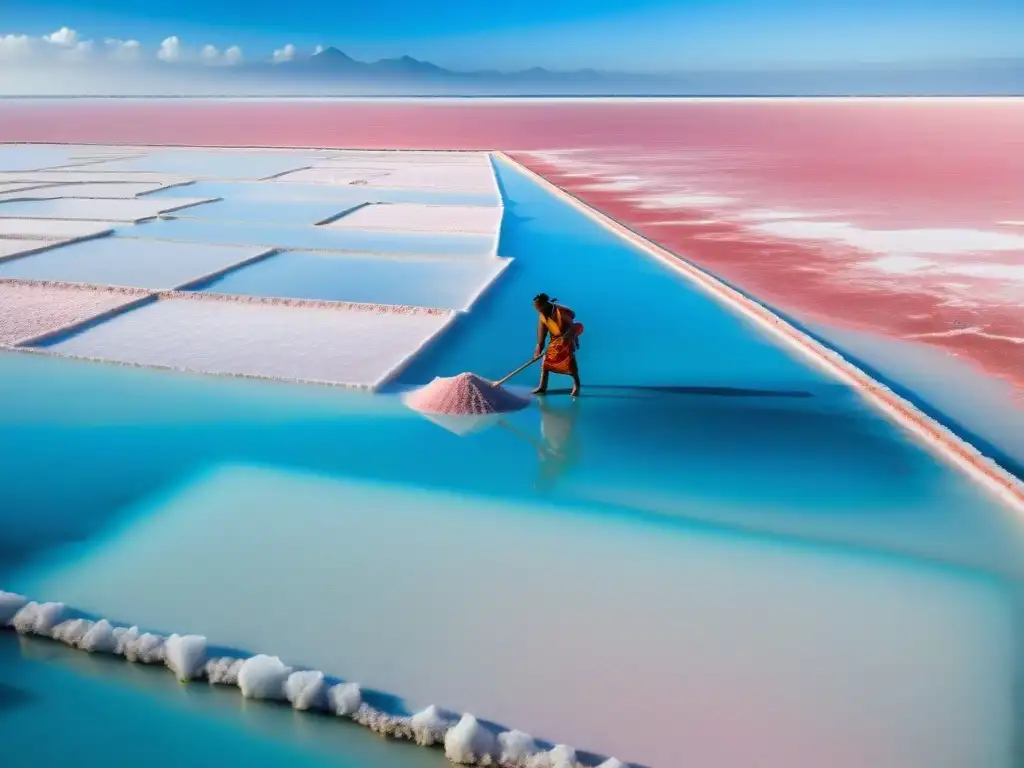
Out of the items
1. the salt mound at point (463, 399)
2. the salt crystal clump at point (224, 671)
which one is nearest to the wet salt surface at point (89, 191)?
the salt mound at point (463, 399)

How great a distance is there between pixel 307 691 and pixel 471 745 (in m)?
0.48

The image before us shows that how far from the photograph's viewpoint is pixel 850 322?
5758 mm

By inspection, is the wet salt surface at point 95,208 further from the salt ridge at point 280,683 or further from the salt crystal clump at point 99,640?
the salt crystal clump at point 99,640

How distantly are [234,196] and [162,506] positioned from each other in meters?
9.88

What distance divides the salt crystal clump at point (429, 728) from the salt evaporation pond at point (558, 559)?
42 mm

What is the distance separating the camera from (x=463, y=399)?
13.4ft

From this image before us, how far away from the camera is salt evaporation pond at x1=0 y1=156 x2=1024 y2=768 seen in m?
2.09

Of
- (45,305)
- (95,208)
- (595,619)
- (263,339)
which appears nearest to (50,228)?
(95,208)

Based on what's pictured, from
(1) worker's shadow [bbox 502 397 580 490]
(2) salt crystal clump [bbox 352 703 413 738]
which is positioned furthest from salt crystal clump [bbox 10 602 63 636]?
(1) worker's shadow [bbox 502 397 580 490]

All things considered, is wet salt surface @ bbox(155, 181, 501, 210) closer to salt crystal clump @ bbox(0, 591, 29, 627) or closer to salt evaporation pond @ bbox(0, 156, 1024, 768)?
salt evaporation pond @ bbox(0, 156, 1024, 768)

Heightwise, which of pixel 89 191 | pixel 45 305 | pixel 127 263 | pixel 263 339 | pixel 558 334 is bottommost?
pixel 263 339

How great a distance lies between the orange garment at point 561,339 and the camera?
3949mm

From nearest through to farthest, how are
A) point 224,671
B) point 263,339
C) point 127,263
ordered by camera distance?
point 224,671
point 263,339
point 127,263

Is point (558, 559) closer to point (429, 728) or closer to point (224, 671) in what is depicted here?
point (429, 728)
